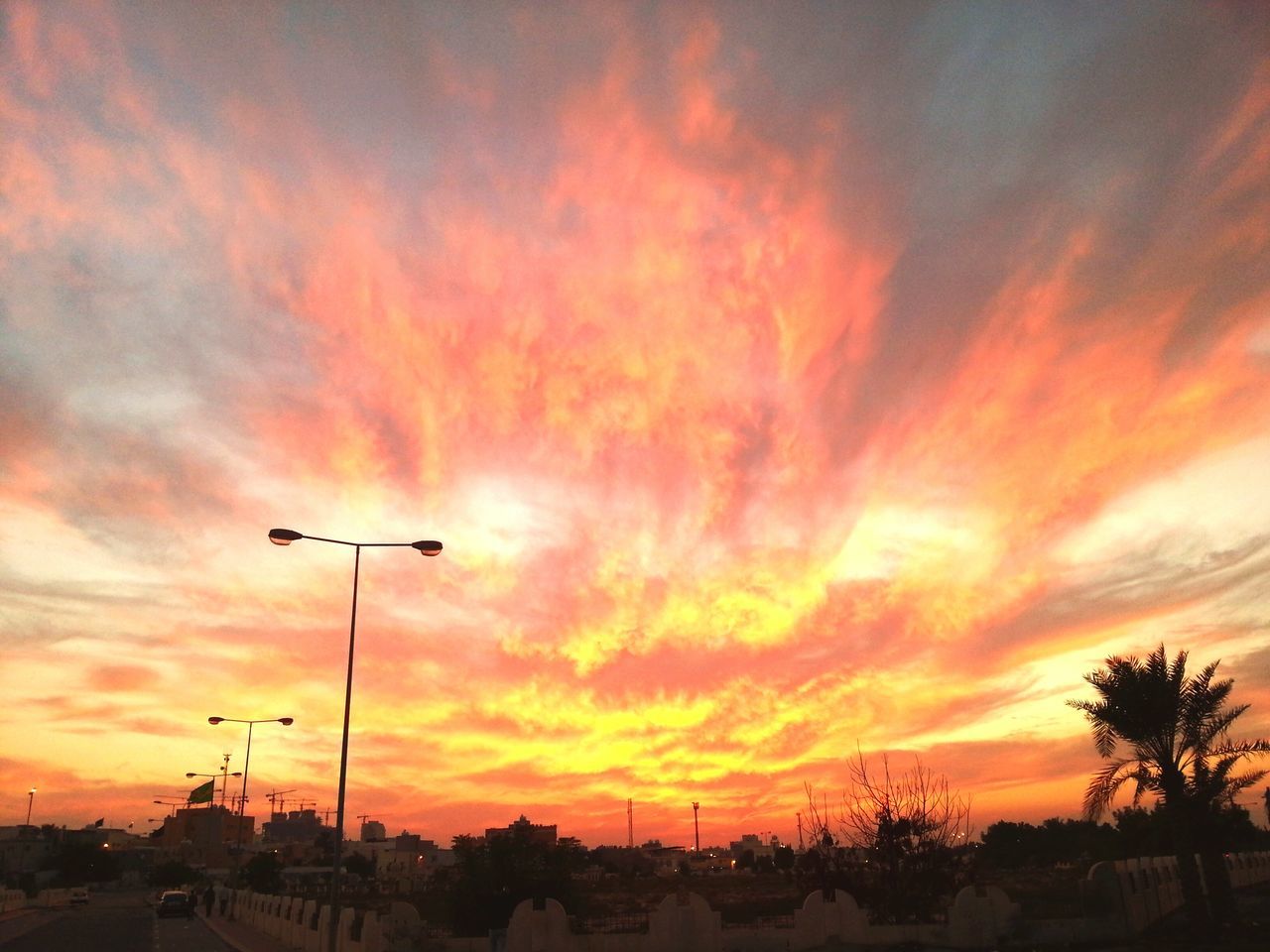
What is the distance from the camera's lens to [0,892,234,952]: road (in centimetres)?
3488

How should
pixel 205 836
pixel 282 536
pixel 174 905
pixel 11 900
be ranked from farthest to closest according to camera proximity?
pixel 205 836
pixel 11 900
pixel 174 905
pixel 282 536

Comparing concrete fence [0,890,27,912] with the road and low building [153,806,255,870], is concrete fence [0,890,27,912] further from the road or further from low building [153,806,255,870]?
low building [153,806,255,870]

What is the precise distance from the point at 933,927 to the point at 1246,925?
8.25m

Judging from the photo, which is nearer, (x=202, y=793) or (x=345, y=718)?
(x=345, y=718)

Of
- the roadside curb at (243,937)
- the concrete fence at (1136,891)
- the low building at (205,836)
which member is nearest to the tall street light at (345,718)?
the roadside curb at (243,937)

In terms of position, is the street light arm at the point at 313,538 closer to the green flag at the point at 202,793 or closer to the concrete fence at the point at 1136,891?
the concrete fence at the point at 1136,891

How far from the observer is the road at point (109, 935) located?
114 ft

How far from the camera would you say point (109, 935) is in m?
41.9

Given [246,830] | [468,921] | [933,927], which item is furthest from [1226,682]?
[246,830]

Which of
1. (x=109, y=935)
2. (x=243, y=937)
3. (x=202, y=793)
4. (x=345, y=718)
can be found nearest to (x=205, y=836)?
(x=202, y=793)

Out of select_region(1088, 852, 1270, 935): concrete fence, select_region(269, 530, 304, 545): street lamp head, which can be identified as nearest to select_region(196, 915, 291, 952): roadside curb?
select_region(269, 530, 304, 545): street lamp head

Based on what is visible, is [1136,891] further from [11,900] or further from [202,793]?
[11,900]

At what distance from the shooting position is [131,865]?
188625 millimetres

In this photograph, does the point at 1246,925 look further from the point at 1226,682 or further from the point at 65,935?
the point at 65,935
